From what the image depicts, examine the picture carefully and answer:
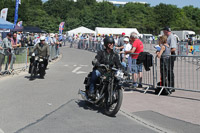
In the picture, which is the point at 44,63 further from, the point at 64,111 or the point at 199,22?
the point at 199,22

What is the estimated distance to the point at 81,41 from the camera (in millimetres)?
42406

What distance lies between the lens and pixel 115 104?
23.3 ft

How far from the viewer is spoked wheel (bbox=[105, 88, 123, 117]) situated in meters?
6.73

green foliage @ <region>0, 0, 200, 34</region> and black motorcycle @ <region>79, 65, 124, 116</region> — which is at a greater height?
green foliage @ <region>0, 0, 200, 34</region>

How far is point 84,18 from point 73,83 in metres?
105

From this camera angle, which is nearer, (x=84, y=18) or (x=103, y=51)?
(x=103, y=51)

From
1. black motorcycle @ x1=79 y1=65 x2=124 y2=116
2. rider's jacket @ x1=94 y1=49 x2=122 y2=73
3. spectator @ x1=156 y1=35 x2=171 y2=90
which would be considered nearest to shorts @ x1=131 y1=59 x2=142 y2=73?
spectator @ x1=156 y1=35 x2=171 y2=90

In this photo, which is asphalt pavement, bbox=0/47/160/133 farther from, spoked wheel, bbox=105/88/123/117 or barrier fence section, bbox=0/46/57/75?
barrier fence section, bbox=0/46/57/75

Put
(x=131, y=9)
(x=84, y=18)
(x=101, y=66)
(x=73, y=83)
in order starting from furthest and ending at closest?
(x=131, y=9), (x=84, y=18), (x=73, y=83), (x=101, y=66)

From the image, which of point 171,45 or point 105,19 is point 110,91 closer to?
point 171,45

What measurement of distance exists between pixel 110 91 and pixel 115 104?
0.31m

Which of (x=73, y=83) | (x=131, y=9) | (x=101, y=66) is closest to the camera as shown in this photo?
(x=101, y=66)

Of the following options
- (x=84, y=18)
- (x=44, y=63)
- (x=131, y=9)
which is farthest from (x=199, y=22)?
(x=44, y=63)

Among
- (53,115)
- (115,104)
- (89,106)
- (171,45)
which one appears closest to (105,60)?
(115,104)
